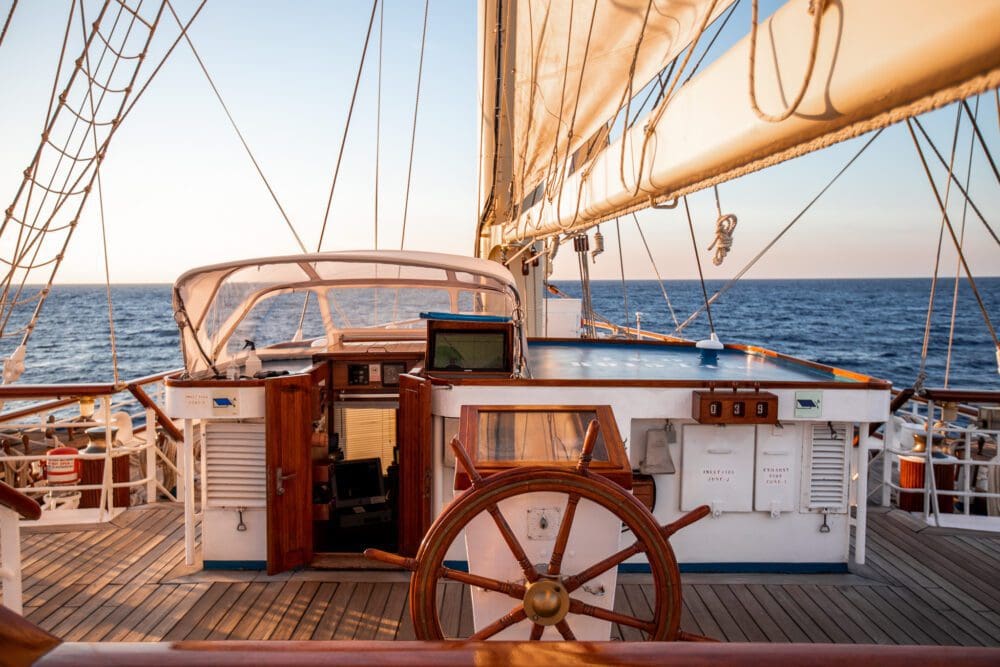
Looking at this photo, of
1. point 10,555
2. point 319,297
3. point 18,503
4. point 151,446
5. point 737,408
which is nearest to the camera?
point 18,503

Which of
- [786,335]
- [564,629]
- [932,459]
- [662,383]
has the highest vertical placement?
[662,383]

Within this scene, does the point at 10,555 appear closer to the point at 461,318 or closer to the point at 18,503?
the point at 18,503

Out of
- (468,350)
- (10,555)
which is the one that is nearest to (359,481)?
(468,350)

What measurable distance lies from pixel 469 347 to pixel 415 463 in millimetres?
743

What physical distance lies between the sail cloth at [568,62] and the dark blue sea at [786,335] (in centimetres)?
2317

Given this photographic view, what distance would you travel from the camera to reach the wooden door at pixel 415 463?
12.0ft

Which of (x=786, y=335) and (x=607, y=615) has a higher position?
(x=607, y=615)

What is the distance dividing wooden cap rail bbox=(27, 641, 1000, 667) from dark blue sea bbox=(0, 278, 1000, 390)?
26.6m

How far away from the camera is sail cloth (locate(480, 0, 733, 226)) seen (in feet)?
7.76

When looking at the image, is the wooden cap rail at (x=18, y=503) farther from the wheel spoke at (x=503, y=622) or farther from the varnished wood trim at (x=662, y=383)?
the varnished wood trim at (x=662, y=383)

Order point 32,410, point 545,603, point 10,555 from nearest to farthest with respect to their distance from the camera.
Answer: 1. point 545,603
2. point 10,555
3. point 32,410

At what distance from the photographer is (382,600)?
3365 millimetres

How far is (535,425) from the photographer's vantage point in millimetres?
2064

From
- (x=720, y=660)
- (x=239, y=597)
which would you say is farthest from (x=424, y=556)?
(x=239, y=597)
